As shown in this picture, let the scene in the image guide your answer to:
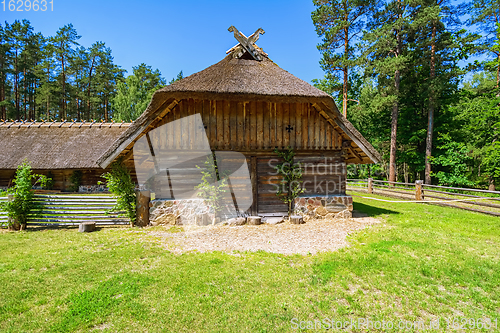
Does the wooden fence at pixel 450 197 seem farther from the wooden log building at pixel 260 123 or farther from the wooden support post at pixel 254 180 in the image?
the wooden support post at pixel 254 180

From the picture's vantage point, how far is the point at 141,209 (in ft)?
25.4

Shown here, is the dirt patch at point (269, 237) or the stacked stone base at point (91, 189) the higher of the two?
the stacked stone base at point (91, 189)

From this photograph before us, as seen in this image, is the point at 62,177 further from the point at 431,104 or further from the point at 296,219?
the point at 431,104

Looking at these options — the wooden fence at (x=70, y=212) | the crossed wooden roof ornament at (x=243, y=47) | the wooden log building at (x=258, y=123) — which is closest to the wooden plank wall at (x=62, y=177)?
the wooden fence at (x=70, y=212)

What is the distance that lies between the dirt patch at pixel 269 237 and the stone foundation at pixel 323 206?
45cm

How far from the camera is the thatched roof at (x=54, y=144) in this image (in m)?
15.3

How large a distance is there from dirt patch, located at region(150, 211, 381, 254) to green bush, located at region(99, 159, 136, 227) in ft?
4.74

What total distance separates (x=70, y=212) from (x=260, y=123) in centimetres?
717

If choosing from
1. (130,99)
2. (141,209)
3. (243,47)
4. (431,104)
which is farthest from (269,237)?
(130,99)

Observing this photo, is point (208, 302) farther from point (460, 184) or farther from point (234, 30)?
point (460, 184)

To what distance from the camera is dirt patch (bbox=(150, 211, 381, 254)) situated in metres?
5.79

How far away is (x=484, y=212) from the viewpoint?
31.0 ft

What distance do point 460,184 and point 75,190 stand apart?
1165 inches

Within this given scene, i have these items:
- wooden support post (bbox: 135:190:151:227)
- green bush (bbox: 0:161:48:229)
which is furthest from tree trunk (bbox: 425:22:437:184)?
green bush (bbox: 0:161:48:229)
